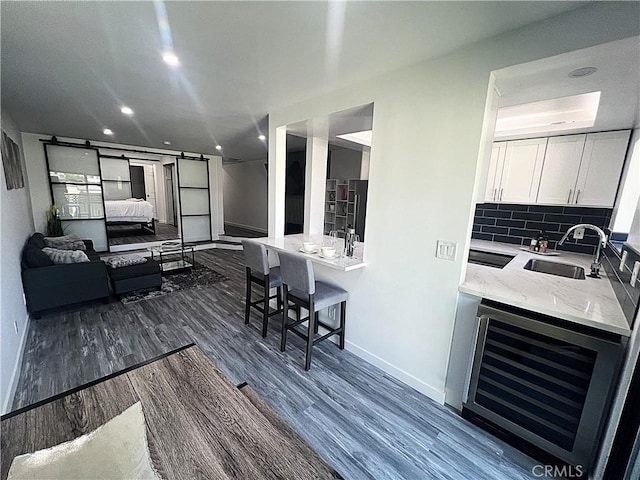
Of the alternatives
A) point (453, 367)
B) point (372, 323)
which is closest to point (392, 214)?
point (372, 323)

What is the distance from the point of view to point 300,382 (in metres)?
2.15

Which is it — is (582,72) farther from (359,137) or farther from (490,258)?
(359,137)

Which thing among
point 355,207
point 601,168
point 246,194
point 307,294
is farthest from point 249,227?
point 601,168

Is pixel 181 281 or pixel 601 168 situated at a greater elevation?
pixel 601 168

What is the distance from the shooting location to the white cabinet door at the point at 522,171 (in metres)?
2.87

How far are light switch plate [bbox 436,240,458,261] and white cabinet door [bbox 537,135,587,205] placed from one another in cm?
190

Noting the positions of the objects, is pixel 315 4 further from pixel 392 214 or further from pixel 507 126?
pixel 507 126

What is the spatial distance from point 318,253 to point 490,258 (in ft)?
6.49

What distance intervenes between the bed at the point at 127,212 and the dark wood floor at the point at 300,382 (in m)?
4.26

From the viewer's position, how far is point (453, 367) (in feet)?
6.23

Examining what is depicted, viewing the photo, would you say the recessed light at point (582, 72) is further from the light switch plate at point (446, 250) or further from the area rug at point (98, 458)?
the area rug at point (98, 458)

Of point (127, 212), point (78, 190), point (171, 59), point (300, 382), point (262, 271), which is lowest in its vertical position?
point (300, 382)

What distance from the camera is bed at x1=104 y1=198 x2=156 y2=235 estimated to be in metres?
6.65

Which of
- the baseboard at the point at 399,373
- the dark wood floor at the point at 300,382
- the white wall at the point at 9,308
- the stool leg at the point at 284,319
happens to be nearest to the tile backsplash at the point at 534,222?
the baseboard at the point at 399,373
